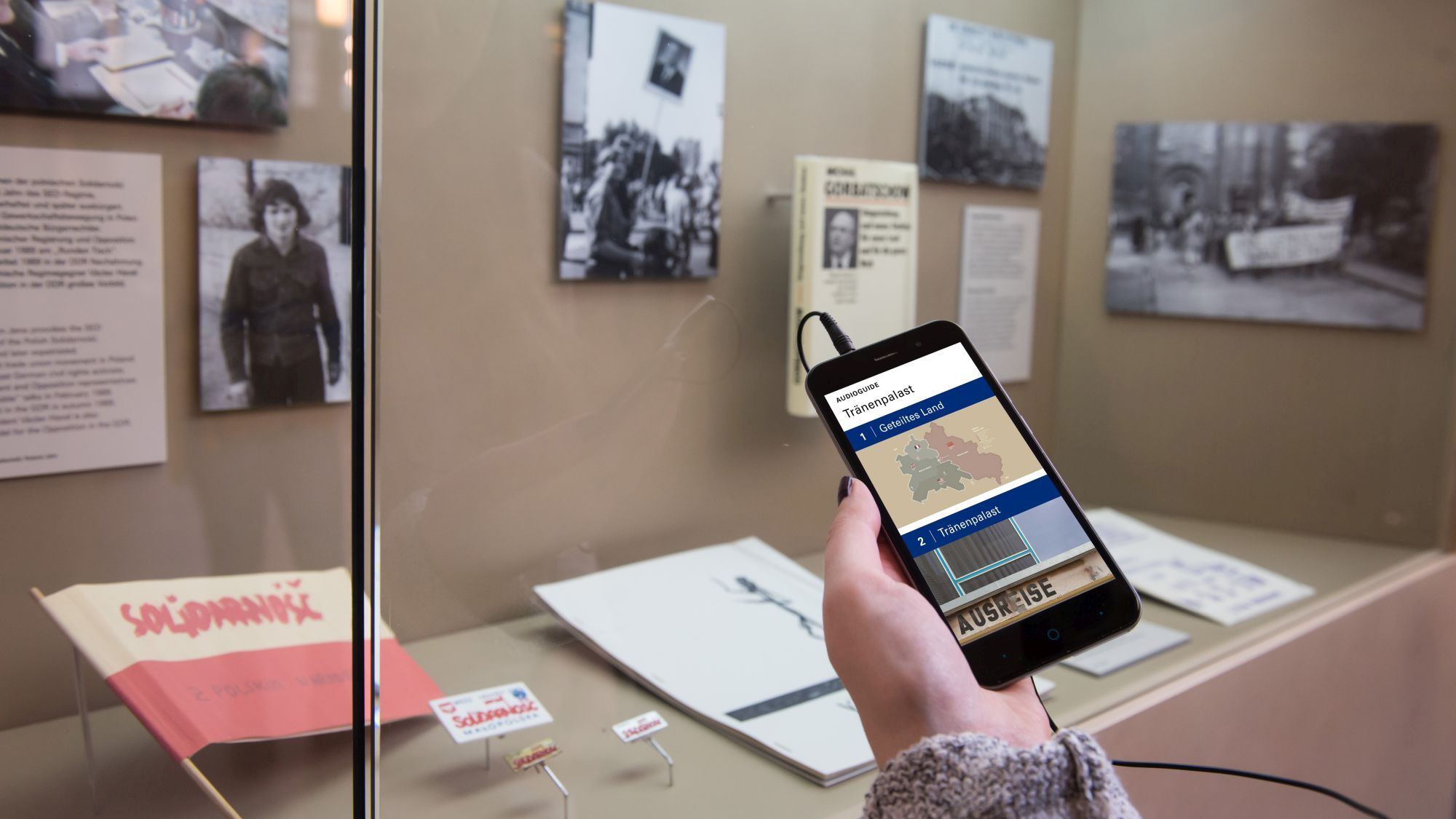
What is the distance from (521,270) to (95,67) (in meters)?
A: 0.38

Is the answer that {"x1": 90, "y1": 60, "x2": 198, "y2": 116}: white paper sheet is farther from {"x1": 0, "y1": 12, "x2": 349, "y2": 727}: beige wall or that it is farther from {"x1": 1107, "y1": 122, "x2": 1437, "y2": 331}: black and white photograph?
{"x1": 1107, "y1": 122, "x2": 1437, "y2": 331}: black and white photograph

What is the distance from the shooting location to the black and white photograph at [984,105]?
950 mm

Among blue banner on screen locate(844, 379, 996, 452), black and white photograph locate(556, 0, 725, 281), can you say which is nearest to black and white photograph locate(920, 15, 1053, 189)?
black and white photograph locate(556, 0, 725, 281)

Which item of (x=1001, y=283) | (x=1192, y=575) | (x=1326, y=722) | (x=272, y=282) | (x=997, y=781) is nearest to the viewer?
(x=997, y=781)

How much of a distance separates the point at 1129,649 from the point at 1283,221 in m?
0.66

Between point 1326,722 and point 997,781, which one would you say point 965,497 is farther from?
point 1326,722

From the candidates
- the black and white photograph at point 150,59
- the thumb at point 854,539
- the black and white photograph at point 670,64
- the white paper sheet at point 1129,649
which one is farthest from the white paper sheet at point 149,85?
the white paper sheet at point 1129,649

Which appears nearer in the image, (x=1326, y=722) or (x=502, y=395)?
(x=502, y=395)

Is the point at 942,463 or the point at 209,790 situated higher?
the point at 942,463

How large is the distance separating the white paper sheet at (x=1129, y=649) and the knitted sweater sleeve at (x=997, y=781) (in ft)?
1.84

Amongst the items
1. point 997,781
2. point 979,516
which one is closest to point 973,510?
point 979,516

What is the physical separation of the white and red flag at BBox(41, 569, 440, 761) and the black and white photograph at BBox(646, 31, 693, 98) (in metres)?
0.42

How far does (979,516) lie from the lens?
2.02 feet

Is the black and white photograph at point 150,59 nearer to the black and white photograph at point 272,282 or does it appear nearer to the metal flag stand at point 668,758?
the black and white photograph at point 272,282
